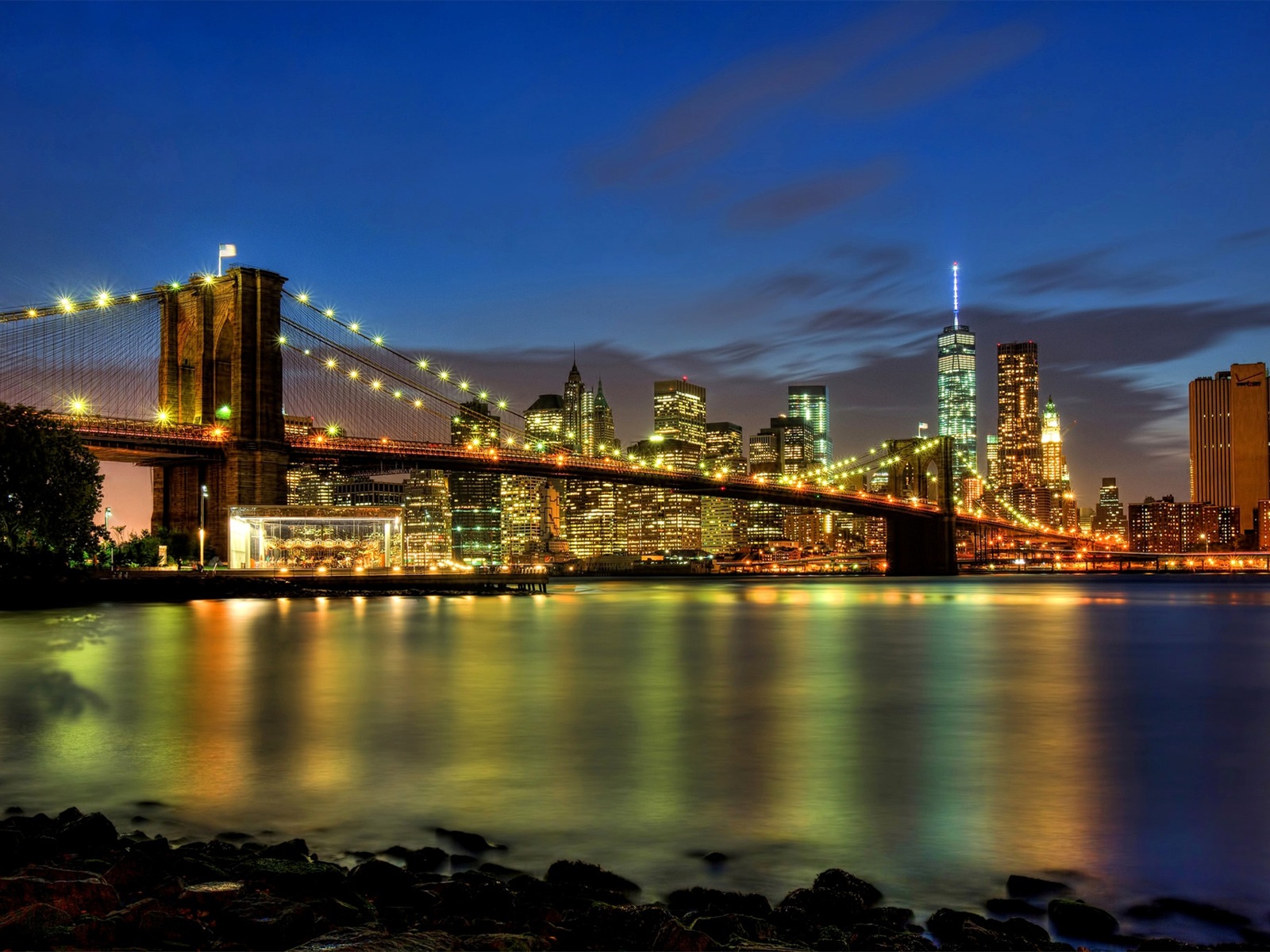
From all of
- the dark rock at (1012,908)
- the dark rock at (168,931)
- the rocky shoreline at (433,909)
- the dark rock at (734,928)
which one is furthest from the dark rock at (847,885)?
the dark rock at (168,931)

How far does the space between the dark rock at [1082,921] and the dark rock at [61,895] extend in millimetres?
6083

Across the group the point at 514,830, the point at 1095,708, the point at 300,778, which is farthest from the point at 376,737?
the point at 1095,708

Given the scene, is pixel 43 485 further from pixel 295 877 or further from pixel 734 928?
pixel 734 928

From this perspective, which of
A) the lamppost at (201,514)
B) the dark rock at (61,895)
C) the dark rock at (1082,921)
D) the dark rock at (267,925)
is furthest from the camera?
the lamppost at (201,514)

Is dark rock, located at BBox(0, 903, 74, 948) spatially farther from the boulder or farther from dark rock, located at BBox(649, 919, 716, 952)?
dark rock, located at BBox(649, 919, 716, 952)

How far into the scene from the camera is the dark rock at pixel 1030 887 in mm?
8492

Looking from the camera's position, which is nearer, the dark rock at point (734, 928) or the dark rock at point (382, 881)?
the dark rock at point (734, 928)

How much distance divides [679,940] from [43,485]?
32100 mm

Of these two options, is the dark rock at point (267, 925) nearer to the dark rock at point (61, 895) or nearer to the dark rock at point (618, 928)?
the dark rock at point (61, 895)

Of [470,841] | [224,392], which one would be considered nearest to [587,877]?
[470,841]

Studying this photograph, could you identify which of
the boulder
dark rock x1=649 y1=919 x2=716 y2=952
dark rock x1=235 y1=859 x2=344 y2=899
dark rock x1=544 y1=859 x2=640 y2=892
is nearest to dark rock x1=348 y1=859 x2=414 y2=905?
dark rock x1=235 y1=859 x2=344 y2=899

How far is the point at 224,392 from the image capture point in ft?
199

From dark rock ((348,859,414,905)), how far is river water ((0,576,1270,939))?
1467mm

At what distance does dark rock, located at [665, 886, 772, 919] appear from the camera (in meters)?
7.59
